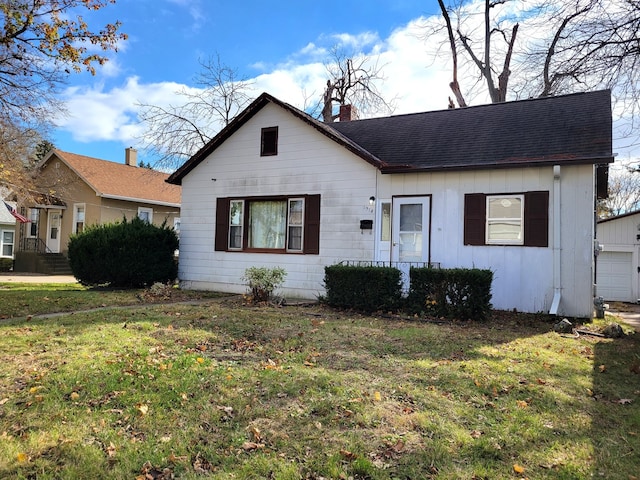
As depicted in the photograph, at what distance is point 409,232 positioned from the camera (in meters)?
10.6

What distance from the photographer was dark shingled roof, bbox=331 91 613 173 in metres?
9.41

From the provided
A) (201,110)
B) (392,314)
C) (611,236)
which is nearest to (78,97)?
(201,110)

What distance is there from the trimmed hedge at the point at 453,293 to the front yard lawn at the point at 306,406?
1648mm

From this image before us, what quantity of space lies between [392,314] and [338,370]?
Result: 166 inches

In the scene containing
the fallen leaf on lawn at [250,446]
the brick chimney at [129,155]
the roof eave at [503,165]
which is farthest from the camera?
the brick chimney at [129,155]

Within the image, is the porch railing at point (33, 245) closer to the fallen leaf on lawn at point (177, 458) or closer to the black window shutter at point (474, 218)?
the black window shutter at point (474, 218)

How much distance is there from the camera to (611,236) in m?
17.0

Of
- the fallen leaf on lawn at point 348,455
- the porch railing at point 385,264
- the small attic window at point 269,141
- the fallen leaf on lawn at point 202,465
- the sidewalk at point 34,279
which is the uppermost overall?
the small attic window at point 269,141

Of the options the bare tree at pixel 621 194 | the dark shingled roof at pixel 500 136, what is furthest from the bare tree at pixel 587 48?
the bare tree at pixel 621 194

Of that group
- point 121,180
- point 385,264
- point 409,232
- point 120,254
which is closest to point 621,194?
point 409,232

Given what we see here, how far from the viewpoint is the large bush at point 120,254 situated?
12.4 metres

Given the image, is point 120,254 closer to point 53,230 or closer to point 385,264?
point 385,264

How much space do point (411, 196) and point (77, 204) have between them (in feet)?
62.0

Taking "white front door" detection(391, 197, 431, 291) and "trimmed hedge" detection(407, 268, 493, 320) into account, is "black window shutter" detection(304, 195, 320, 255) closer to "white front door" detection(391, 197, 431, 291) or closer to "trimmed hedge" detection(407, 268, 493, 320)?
"white front door" detection(391, 197, 431, 291)
